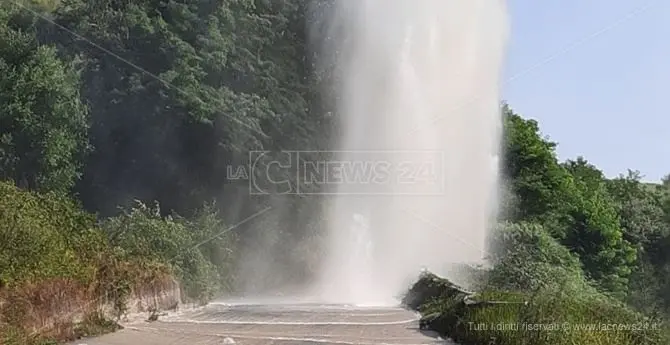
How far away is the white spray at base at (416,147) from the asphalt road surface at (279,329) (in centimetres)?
802

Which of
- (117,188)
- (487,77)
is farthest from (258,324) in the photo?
(117,188)

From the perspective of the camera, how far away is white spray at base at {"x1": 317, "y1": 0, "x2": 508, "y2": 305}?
31.5m

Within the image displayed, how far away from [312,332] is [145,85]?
28087 mm

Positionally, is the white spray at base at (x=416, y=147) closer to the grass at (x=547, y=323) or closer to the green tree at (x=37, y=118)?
the green tree at (x=37, y=118)

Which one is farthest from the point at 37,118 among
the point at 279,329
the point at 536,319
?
the point at 536,319

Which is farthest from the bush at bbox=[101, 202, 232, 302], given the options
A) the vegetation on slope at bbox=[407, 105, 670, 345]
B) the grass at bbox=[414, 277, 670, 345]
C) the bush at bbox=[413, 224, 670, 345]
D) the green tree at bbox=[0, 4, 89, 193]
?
the green tree at bbox=[0, 4, 89, 193]

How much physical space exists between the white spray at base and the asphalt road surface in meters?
8.02

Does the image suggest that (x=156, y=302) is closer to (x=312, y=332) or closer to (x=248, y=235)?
(x=312, y=332)

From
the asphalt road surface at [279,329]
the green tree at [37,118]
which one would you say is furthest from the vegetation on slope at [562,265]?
the green tree at [37,118]

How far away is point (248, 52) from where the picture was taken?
45469 millimetres

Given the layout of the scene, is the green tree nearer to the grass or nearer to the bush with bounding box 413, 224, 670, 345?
the bush with bounding box 413, 224, 670, 345

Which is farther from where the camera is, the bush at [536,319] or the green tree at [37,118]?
the green tree at [37,118]

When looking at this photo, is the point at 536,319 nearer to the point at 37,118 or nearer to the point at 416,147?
the point at 416,147

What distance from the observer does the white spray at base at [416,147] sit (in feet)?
103
